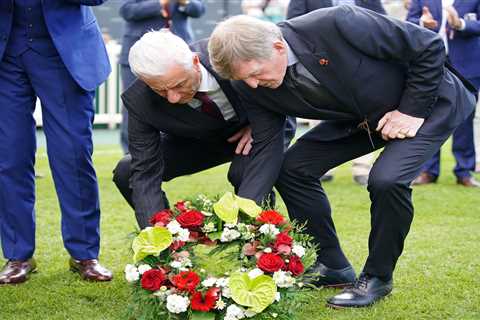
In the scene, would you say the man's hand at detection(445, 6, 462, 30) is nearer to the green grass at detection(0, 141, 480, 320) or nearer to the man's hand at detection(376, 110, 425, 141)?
the green grass at detection(0, 141, 480, 320)

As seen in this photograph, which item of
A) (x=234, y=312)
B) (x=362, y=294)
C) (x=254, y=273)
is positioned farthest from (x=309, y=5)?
(x=234, y=312)

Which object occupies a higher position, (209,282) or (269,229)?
(269,229)

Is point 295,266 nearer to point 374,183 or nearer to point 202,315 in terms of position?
point 202,315

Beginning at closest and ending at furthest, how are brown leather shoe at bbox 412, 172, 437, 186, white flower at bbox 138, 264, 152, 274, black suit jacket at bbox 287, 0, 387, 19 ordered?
white flower at bbox 138, 264, 152, 274 → black suit jacket at bbox 287, 0, 387, 19 → brown leather shoe at bbox 412, 172, 437, 186

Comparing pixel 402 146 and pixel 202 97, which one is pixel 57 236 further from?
pixel 402 146

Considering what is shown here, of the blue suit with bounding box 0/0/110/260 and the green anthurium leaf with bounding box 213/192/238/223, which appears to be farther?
the blue suit with bounding box 0/0/110/260

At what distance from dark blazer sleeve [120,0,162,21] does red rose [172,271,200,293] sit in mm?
5029

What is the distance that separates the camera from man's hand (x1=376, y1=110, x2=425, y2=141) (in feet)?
13.7

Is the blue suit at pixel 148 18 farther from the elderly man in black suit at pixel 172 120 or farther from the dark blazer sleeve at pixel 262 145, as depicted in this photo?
the dark blazer sleeve at pixel 262 145

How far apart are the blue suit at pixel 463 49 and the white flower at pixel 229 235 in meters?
4.70

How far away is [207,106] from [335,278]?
3.64 ft

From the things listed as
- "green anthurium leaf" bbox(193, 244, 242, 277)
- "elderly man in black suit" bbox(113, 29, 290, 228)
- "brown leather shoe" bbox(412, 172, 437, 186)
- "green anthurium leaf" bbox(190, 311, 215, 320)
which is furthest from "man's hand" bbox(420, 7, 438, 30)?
"green anthurium leaf" bbox(190, 311, 215, 320)

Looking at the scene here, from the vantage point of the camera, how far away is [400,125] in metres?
4.18

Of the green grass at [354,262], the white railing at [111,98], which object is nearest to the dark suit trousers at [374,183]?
the green grass at [354,262]
